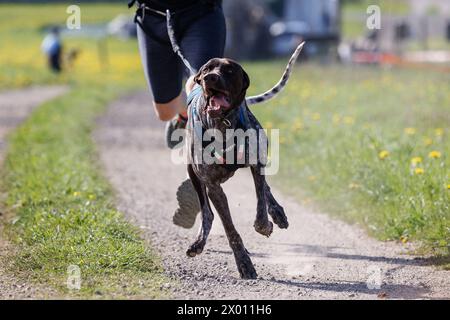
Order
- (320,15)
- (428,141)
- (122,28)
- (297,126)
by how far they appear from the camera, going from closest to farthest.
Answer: (428,141) → (297,126) → (320,15) → (122,28)

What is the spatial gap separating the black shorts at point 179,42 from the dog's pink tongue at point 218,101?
0.91m

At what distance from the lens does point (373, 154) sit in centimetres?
823

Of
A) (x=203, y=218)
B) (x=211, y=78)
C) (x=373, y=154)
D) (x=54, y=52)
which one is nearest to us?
(x=211, y=78)

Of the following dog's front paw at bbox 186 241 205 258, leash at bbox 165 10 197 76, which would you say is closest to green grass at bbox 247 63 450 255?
dog's front paw at bbox 186 241 205 258

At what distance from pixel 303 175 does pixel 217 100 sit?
4.18 m

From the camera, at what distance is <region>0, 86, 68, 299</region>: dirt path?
4.76 meters

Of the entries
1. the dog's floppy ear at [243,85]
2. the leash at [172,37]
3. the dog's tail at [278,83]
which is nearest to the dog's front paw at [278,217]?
the dog's tail at [278,83]

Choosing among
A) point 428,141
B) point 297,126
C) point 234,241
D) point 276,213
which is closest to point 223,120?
point 234,241

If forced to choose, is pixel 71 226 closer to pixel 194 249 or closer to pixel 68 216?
pixel 68 216

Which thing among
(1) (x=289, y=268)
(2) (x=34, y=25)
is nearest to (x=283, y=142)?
(1) (x=289, y=268)

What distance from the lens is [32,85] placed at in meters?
25.7

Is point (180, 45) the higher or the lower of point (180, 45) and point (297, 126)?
the higher

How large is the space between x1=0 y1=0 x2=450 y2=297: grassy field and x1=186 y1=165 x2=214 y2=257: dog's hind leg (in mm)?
268

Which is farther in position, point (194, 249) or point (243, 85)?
point (194, 249)
